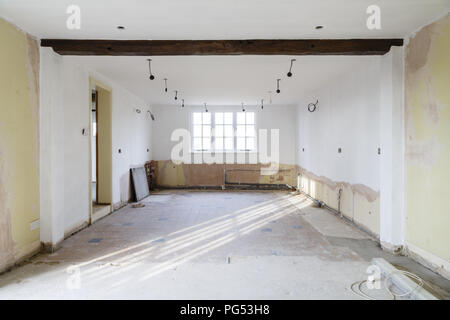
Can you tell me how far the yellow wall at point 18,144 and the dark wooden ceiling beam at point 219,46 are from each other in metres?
0.51

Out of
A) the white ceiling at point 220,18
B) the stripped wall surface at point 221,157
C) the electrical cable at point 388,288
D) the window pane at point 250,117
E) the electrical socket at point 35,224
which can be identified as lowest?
the electrical cable at point 388,288

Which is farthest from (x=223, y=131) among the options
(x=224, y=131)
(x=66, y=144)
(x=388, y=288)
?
(x=388, y=288)

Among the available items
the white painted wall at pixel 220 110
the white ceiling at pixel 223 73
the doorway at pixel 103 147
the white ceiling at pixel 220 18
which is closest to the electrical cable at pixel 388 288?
the white ceiling at pixel 220 18

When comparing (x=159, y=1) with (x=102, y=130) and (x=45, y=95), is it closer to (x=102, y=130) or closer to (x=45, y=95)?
(x=45, y=95)

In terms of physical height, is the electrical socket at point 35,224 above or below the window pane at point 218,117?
below

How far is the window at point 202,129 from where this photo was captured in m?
9.50

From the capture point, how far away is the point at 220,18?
3.12m

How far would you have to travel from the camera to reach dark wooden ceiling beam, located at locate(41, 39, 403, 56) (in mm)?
3705

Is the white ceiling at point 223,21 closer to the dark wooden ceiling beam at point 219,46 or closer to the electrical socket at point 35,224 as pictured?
the dark wooden ceiling beam at point 219,46

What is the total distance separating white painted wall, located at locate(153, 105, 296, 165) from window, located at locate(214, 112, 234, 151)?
224 millimetres

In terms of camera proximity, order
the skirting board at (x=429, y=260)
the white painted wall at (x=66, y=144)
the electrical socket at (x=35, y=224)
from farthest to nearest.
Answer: the white painted wall at (x=66, y=144) < the electrical socket at (x=35, y=224) < the skirting board at (x=429, y=260)
